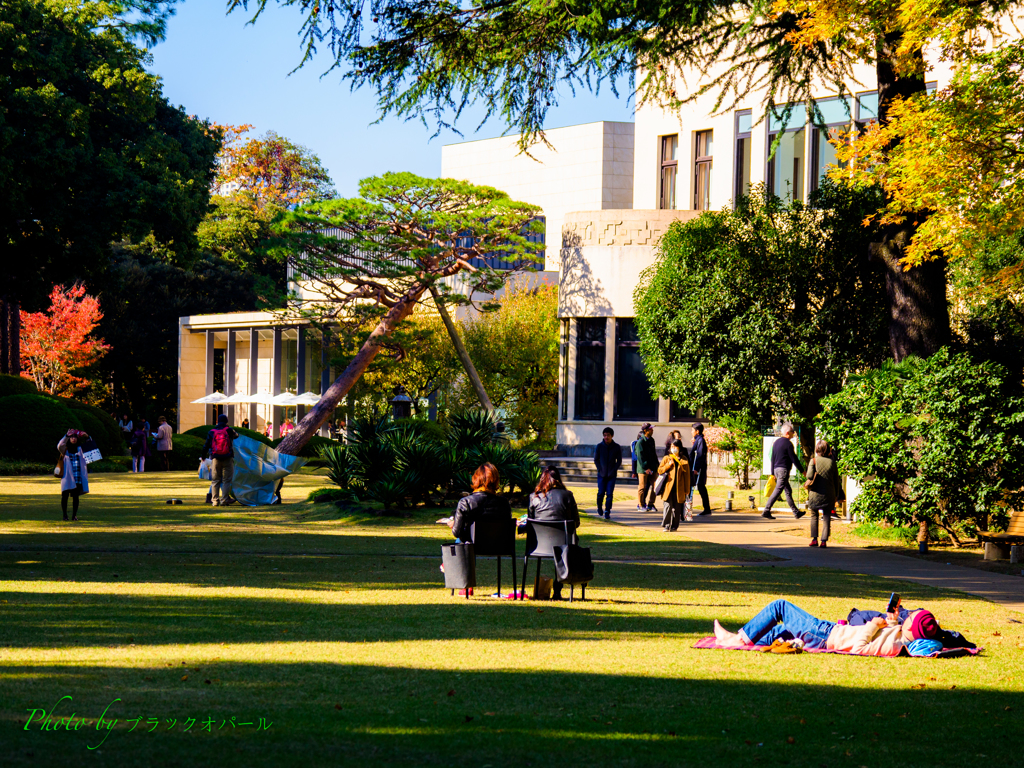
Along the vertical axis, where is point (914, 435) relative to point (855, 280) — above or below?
below

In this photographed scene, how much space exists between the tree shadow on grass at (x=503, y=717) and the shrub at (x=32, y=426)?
30524 millimetres

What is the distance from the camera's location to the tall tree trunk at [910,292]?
17.8 meters

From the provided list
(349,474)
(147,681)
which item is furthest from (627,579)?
(349,474)

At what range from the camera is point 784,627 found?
8414mm

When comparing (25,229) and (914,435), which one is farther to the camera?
(25,229)

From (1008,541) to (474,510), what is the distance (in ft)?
27.6

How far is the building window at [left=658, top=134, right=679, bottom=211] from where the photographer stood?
119 feet

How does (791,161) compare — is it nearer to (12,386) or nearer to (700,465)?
(700,465)

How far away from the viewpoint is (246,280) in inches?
2466

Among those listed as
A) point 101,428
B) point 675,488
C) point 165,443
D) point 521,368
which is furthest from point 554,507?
point 101,428

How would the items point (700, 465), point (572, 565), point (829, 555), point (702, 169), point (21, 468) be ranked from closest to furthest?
point (572, 565)
point (829, 555)
point (700, 465)
point (21, 468)
point (702, 169)

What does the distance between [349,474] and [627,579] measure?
964 cm

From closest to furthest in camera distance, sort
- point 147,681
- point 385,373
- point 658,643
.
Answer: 1. point 147,681
2. point 658,643
3. point 385,373

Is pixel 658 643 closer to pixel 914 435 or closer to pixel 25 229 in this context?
pixel 914 435
